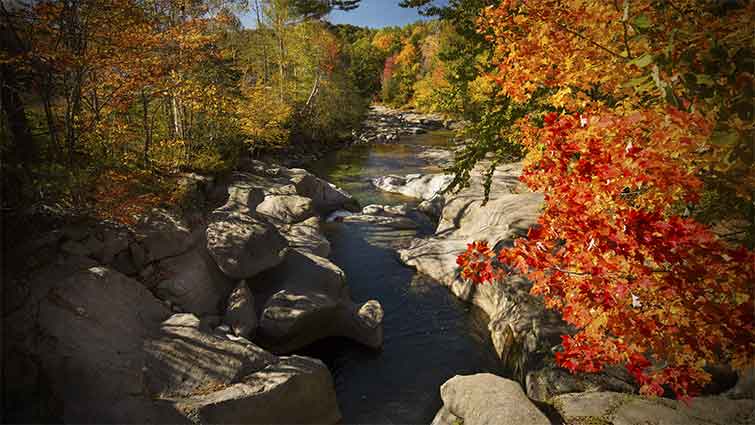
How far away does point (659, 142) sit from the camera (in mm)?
2805

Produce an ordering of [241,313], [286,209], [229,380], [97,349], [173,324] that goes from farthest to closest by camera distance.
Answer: [286,209], [241,313], [173,324], [229,380], [97,349]

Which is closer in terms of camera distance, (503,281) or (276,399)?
(276,399)

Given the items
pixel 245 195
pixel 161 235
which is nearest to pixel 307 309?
pixel 161 235

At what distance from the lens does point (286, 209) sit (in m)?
14.6

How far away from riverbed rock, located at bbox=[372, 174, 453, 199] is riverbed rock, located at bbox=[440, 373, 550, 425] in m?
13.0

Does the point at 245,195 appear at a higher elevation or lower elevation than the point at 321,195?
higher

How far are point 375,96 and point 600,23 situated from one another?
7263 cm

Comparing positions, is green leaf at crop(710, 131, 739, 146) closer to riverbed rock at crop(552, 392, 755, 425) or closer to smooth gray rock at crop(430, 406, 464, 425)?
riverbed rock at crop(552, 392, 755, 425)

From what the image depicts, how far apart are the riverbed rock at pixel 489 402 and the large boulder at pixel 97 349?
394cm

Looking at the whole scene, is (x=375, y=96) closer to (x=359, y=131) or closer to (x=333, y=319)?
(x=359, y=131)

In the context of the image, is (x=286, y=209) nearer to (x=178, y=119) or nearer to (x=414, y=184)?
(x=178, y=119)

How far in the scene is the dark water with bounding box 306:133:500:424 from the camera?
7.06 meters

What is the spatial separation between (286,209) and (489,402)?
438 inches

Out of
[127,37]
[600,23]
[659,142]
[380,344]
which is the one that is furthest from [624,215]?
[127,37]
